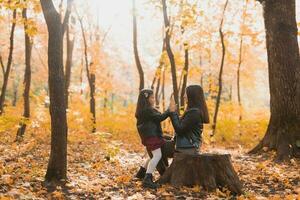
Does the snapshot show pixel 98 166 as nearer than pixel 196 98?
No

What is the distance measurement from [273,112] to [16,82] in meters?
48.4

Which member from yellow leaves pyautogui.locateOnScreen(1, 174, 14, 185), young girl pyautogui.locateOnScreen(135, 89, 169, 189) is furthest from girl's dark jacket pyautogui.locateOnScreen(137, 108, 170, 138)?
yellow leaves pyautogui.locateOnScreen(1, 174, 14, 185)

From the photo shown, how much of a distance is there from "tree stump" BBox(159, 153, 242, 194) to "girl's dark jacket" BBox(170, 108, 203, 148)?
17.1 inches

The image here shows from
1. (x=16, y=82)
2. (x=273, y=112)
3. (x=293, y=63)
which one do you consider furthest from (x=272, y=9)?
(x=16, y=82)

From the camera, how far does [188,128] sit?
7887 millimetres

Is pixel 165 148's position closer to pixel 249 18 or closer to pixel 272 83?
pixel 272 83

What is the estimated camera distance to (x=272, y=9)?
37.6 feet

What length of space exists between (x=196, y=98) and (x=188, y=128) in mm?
587

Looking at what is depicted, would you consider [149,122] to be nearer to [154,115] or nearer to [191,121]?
[154,115]

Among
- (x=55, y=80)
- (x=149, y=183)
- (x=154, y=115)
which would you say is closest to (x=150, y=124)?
(x=154, y=115)

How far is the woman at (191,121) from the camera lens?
786 cm

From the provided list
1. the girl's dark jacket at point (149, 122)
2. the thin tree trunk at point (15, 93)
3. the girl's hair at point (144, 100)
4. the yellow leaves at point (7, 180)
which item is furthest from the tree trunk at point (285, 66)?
the thin tree trunk at point (15, 93)

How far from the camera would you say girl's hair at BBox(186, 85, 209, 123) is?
790 centimetres

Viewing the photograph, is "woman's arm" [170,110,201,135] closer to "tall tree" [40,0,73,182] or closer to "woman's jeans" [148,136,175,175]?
"woman's jeans" [148,136,175,175]
